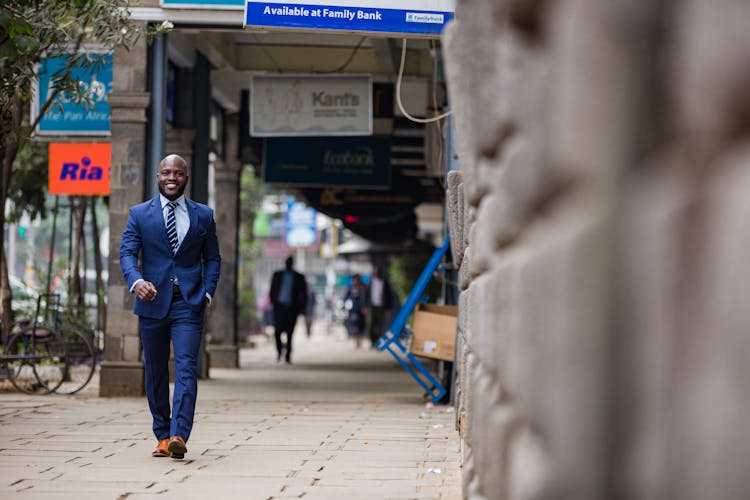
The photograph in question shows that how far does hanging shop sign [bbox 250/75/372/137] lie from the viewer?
540 inches

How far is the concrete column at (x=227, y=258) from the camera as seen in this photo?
16.6 metres

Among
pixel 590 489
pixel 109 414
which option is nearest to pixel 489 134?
pixel 590 489

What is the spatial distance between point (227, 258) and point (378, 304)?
1041 centimetres

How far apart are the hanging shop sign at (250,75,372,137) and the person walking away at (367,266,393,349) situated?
1259 cm

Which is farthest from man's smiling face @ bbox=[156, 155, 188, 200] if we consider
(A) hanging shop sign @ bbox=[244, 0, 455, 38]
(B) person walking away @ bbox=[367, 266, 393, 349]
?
(B) person walking away @ bbox=[367, 266, 393, 349]

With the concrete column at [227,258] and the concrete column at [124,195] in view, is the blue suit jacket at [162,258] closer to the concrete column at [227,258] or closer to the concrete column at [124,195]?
the concrete column at [124,195]

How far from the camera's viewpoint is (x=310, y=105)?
45.4ft

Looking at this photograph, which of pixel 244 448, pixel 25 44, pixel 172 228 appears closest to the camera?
pixel 172 228

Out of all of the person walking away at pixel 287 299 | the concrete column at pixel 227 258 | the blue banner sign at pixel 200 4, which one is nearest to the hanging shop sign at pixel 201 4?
the blue banner sign at pixel 200 4

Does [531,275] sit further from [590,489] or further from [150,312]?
[150,312]

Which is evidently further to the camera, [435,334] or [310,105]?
[310,105]

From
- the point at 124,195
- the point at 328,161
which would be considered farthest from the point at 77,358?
the point at 328,161

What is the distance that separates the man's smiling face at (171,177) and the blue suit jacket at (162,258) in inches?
3.8

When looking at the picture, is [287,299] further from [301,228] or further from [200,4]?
[301,228]
